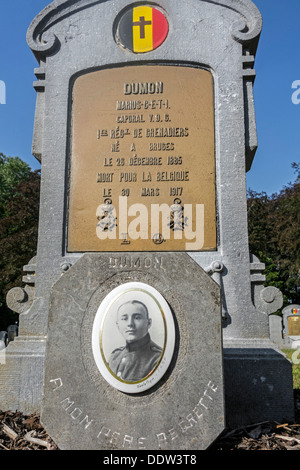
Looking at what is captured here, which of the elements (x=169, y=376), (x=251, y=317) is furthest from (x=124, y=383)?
(x=251, y=317)

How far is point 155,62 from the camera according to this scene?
569 cm

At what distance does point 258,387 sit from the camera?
4449 millimetres

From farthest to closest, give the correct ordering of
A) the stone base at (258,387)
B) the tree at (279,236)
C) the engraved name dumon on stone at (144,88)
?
1. the tree at (279,236)
2. the engraved name dumon on stone at (144,88)
3. the stone base at (258,387)

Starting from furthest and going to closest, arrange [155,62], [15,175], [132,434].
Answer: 1. [15,175]
2. [155,62]
3. [132,434]

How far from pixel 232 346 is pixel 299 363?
6.05 m

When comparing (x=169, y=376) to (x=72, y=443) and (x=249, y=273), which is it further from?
(x=249, y=273)

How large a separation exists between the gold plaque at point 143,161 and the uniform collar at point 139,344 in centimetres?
210

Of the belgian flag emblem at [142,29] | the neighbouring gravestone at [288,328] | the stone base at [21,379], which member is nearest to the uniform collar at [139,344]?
the stone base at [21,379]

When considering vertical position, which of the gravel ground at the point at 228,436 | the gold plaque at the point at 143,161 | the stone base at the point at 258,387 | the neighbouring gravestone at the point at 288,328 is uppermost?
the gold plaque at the point at 143,161

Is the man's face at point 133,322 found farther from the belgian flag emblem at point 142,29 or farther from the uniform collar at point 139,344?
the belgian flag emblem at point 142,29

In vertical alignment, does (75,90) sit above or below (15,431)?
above

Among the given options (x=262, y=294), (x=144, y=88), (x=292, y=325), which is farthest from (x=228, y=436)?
(x=292, y=325)

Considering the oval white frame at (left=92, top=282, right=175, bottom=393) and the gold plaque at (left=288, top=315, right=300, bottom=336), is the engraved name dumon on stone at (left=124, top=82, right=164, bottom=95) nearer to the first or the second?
the oval white frame at (left=92, top=282, right=175, bottom=393)

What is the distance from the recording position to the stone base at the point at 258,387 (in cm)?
438
